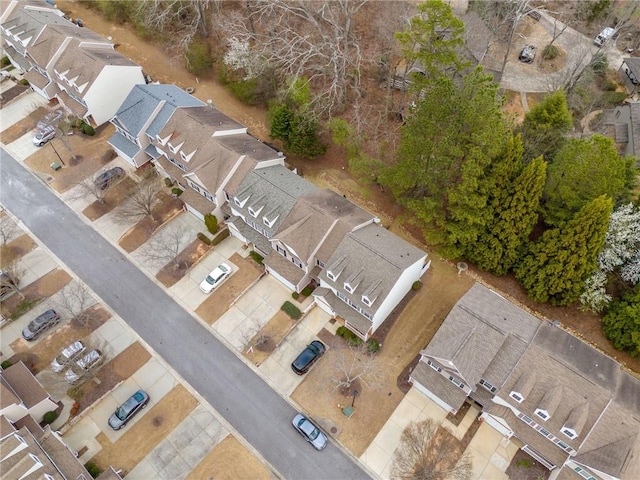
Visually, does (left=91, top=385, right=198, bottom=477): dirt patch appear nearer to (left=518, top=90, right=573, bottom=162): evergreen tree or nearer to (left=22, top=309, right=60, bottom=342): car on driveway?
(left=22, top=309, right=60, bottom=342): car on driveway

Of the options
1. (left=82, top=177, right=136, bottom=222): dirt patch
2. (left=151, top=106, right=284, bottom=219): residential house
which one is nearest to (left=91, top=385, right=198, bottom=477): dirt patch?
(left=151, top=106, right=284, bottom=219): residential house

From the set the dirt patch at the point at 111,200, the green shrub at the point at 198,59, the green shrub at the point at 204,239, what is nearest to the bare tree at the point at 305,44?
the green shrub at the point at 198,59

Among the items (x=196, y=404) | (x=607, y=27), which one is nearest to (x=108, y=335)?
(x=196, y=404)

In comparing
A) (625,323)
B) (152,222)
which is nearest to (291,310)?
(152,222)

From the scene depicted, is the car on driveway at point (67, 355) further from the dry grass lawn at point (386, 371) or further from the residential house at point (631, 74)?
the residential house at point (631, 74)

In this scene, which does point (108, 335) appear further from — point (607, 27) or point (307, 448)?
point (607, 27)

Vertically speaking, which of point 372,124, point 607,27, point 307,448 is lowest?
point 307,448

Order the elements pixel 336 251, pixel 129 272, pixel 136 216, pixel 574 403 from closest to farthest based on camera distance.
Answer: pixel 574 403, pixel 336 251, pixel 129 272, pixel 136 216

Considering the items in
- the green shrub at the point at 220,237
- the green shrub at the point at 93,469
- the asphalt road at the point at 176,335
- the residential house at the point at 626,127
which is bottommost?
the green shrub at the point at 93,469
